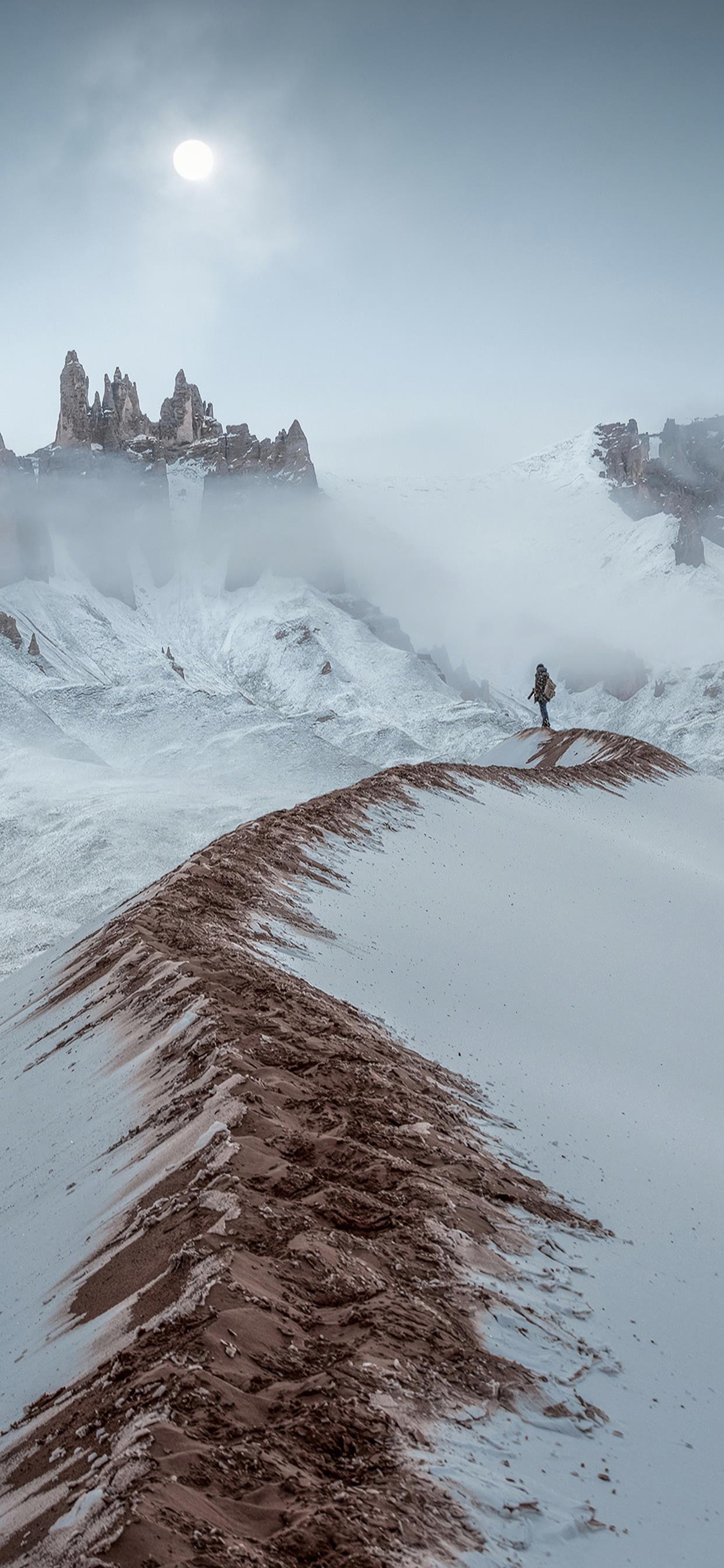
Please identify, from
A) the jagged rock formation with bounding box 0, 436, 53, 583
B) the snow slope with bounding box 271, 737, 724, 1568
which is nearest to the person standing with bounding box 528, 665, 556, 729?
the snow slope with bounding box 271, 737, 724, 1568

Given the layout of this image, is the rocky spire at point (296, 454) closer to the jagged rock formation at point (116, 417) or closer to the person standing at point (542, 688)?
the jagged rock formation at point (116, 417)

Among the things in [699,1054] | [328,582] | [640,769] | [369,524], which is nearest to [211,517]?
[328,582]

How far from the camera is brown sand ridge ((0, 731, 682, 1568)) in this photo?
341 cm

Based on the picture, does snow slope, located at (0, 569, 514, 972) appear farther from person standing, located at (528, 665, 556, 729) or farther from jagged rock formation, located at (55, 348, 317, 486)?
jagged rock formation, located at (55, 348, 317, 486)

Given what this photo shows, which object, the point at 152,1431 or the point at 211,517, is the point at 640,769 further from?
the point at 211,517

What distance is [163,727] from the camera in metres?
54.4

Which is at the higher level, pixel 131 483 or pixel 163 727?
pixel 131 483

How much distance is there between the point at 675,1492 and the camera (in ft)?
13.6

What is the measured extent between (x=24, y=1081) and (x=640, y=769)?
25650mm

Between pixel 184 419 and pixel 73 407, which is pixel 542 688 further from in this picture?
pixel 184 419

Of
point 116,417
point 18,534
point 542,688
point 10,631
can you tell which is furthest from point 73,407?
point 542,688

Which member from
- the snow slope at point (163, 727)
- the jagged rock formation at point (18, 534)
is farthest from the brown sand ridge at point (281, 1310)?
the jagged rock formation at point (18, 534)

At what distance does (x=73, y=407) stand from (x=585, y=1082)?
424 ft

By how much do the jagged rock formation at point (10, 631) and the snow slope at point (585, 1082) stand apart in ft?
186
